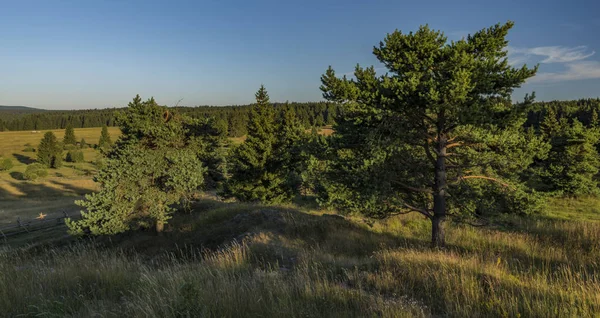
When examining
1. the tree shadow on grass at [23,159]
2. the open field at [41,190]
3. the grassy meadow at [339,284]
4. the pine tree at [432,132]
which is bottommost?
the open field at [41,190]

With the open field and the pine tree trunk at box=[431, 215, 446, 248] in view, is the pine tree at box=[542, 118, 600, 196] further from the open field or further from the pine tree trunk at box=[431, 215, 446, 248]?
the pine tree trunk at box=[431, 215, 446, 248]

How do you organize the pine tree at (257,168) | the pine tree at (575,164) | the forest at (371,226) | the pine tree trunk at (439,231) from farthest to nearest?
the pine tree at (575,164)
the pine tree at (257,168)
the pine tree trunk at (439,231)
the forest at (371,226)

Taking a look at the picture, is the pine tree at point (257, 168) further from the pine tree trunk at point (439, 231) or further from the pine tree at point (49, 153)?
the pine tree at point (49, 153)

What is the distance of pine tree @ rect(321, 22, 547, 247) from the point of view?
27.6ft

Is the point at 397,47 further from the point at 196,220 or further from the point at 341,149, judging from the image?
the point at 196,220

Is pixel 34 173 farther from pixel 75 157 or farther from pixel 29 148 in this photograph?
pixel 29 148

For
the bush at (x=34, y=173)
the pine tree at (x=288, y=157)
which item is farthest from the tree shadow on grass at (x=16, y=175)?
the pine tree at (x=288, y=157)

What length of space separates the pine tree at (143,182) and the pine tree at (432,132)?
388 inches

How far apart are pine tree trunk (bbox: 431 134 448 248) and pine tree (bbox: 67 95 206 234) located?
468 inches

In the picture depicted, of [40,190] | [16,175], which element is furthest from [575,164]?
[16,175]

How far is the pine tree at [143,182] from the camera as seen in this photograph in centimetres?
1514

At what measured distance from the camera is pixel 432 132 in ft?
32.6

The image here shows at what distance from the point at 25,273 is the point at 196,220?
13.9 metres

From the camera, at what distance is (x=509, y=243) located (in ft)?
29.5
